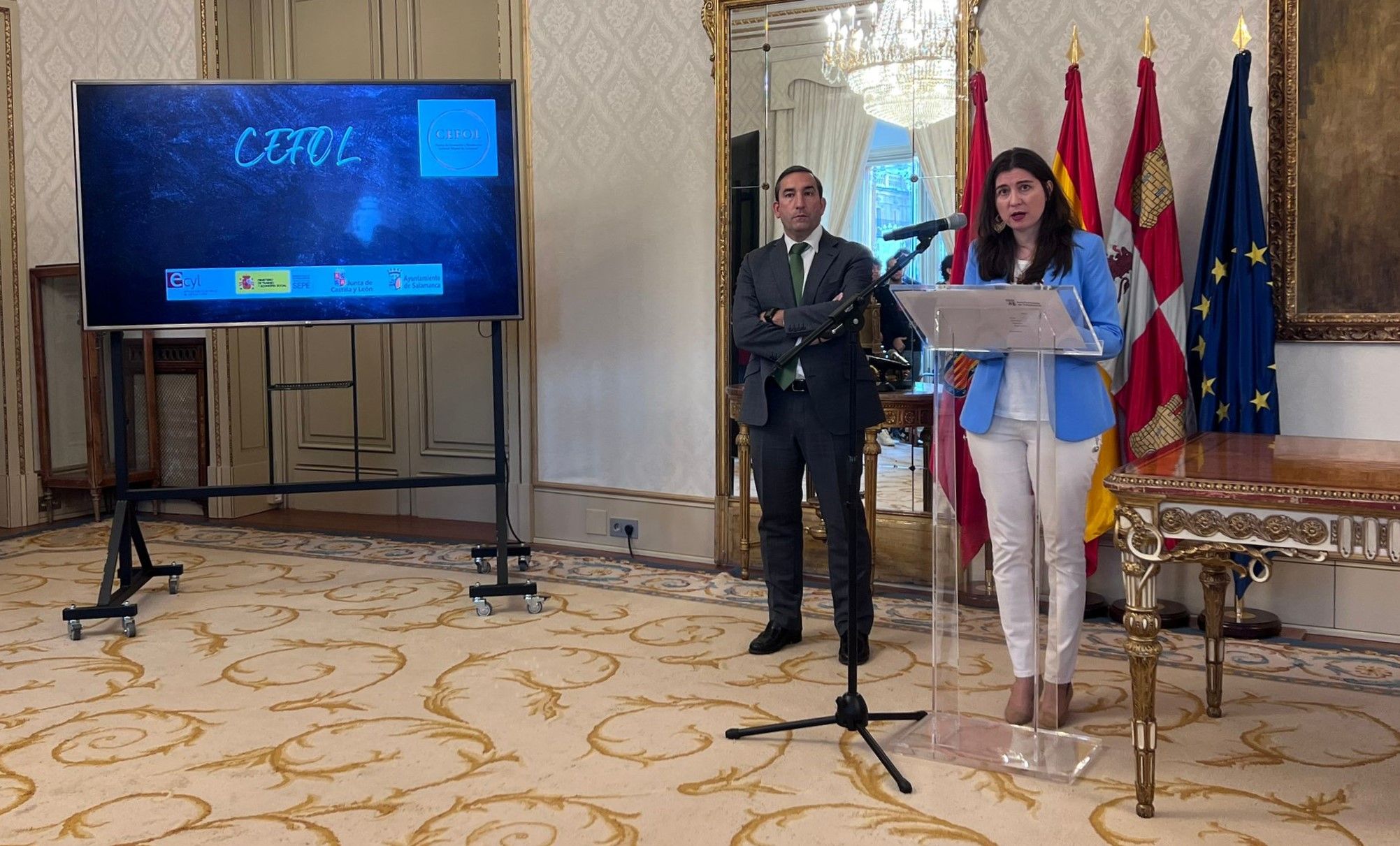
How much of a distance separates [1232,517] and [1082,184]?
6.38 ft

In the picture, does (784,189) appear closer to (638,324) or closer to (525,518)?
(638,324)

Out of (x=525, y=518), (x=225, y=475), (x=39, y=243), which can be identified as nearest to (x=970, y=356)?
(x=525, y=518)

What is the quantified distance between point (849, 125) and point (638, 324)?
128 cm

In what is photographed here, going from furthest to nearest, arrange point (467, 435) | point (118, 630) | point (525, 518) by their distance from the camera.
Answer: point (467, 435) → point (525, 518) → point (118, 630)

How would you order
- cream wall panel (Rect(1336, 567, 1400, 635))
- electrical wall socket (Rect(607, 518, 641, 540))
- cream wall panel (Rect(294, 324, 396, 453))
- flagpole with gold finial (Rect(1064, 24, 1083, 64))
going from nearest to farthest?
cream wall panel (Rect(1336, 567, 1400, 635))
flagpole with gold finial (Rect(1064, 24, 1083, 64))
electrical wall socket (Rect(607, 518, 641, 540))
cream wall panel (Rect(294, 324, 396, 453))

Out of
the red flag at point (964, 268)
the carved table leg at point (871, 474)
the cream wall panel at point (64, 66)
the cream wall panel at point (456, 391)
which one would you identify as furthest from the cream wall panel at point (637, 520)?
the cream wall panel at point (64, 66)

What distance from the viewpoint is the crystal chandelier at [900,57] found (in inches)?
170

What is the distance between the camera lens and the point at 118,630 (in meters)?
3.94

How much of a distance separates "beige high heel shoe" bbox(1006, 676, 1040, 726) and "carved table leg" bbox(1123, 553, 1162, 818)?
1.54 feet

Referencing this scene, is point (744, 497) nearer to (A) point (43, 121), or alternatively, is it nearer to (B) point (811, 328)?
(B) point (811, 328)

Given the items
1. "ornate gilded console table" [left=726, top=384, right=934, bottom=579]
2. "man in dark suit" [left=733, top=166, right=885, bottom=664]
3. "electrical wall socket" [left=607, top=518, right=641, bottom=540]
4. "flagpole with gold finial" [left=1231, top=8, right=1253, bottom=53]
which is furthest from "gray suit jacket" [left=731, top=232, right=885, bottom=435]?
"electrical wall socket" [left=607, top=518, right=641, bottom=540]

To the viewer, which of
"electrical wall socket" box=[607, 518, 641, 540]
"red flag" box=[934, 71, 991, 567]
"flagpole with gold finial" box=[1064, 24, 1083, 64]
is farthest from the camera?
"electrical wall socket" box=[607, 518, 641, 540]

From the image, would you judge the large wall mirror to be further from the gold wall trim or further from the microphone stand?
the gold wall trim

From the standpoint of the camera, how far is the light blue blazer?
2.65 m
